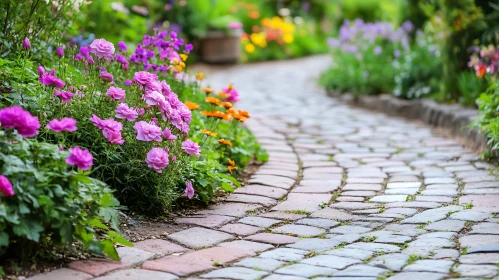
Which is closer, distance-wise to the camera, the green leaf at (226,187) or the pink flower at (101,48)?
the pink flower at (101,48)

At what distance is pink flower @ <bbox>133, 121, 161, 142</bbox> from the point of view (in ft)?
12.4

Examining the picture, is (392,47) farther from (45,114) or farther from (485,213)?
(45,114)

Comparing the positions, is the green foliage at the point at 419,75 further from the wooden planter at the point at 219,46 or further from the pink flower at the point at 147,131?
the pink flower at the point at 147,131

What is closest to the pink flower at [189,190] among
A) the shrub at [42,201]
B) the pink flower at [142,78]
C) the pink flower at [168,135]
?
the pink flower at [168,135]

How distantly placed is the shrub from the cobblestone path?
0.16 meters

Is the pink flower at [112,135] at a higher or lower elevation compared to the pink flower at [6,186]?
higher

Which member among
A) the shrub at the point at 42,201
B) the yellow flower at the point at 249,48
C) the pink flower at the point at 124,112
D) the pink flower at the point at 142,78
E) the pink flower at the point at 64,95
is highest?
the pink flower at the point at 142,78

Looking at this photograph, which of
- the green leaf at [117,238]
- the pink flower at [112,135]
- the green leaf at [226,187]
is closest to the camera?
the green leaf at [117,238]

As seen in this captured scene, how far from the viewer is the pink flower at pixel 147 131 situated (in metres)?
3.78

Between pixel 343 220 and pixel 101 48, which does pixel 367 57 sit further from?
pixel 101 48

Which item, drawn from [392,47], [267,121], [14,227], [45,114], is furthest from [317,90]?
[14,227]

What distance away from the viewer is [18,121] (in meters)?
3.09

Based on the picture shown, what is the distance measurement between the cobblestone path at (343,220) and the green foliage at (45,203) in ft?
0.45

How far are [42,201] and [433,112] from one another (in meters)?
4.87
